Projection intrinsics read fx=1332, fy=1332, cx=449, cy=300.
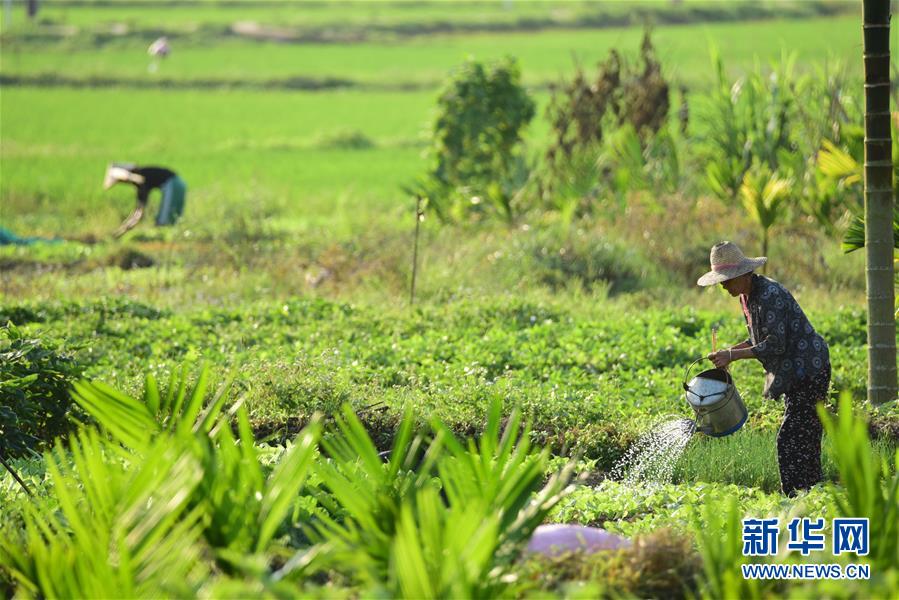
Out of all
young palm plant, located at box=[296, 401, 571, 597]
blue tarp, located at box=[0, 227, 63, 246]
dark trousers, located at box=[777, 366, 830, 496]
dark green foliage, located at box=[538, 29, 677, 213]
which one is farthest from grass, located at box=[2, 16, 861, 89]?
young palm plant, located at box=[296, 401, 571, 597]

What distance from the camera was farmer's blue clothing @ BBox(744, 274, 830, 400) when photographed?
686 cm

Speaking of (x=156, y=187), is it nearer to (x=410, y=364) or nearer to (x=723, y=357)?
(x=410, y=364)

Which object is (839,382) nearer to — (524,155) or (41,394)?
(41,394)

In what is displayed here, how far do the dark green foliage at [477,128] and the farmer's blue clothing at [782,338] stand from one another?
10.0m

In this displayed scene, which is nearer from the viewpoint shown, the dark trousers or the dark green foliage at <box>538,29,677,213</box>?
the dark trousers

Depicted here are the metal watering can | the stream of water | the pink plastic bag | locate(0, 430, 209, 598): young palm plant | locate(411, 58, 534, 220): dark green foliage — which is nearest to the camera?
locate(0, 430, 209, 598): young palm plant

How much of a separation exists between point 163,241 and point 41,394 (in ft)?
31.1

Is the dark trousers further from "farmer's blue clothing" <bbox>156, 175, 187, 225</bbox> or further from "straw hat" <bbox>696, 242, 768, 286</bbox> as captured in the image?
"farmer's blue clothing" <bbox>156, 175, 187, 225</bbox>

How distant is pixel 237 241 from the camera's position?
15.5m

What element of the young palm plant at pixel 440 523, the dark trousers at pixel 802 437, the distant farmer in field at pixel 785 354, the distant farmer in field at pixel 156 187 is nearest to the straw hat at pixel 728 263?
the distant farmer in field at pixel 785 354

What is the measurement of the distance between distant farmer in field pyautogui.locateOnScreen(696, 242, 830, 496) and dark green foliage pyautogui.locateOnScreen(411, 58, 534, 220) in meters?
10.0

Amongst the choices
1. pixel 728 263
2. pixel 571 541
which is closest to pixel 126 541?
pixel 571 541

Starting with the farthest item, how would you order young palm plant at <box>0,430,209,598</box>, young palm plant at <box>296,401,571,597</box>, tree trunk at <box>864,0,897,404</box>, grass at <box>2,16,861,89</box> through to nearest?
1. grass at <box>2,16,861,89</box>
2. tree trunk at <box>864,0,897,404</box>
3. young palm plant at <box>0,430,209,598</box>
4. young palm plant at <box>296,401,571,597</box>

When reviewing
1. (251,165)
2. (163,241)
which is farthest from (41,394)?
(251,165)
